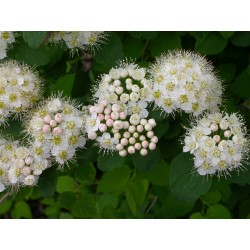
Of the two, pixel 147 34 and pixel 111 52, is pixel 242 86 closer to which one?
pixel 147 34

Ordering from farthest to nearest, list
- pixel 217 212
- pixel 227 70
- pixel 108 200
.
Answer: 1. pixel 108 200
2. pixel 217 212
3. pixel 227 70

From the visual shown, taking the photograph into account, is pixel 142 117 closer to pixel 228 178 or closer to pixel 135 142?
pixel 135 142

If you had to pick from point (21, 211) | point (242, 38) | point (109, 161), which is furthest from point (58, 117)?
point (21, 211)

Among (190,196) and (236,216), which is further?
(236,216)

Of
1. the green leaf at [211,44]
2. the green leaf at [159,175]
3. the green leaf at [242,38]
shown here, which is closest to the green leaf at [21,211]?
the green leaf at [159,175]

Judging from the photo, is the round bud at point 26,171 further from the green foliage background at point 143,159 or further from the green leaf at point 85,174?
the green leaf at point 85,174

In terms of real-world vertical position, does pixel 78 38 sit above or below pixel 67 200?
above

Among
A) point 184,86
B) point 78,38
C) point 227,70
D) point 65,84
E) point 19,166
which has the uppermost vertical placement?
point 78,38

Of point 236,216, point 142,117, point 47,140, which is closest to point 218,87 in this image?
point 142,117
